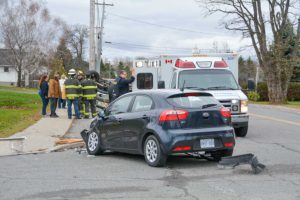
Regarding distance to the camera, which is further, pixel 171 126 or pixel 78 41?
pixel 78 41

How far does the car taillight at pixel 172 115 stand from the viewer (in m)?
9.77

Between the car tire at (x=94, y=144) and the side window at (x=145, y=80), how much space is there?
27.1ft

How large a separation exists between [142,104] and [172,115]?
103cm

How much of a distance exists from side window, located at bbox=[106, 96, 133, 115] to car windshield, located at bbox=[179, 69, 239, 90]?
406 centimetres

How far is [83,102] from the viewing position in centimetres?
2080

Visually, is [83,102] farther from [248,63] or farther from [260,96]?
[248,63]

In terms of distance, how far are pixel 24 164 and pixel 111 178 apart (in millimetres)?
2625

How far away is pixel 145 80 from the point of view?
20422 millimetres

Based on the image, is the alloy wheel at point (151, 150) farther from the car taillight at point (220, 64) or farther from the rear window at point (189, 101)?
the car taillight at point (220, 64)

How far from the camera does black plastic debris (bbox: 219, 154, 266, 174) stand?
29.8 feet

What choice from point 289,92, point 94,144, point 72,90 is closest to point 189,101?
point 94,144

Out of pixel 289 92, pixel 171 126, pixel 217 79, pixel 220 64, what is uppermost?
pixel 220 64

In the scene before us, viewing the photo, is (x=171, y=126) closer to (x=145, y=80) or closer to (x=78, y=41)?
(x=145, y=80)

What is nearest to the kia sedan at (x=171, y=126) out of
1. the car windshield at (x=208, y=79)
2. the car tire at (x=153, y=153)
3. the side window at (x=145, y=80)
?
the car tire at (x=153, y=153)
